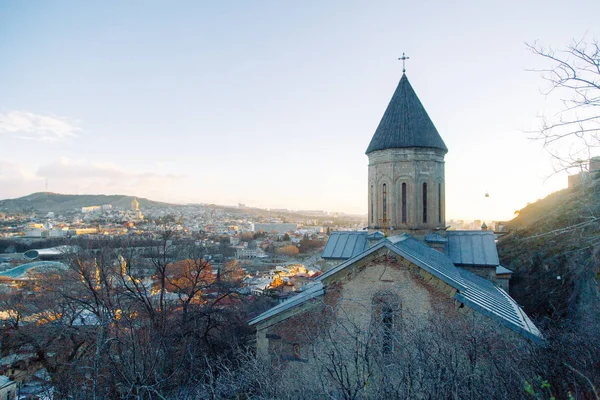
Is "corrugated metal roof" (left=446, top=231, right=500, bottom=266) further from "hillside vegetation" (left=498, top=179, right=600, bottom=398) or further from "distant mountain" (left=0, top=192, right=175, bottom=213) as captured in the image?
"distant mountain" (left=0, top=192, right=175, bottom=213)

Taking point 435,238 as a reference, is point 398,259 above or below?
below

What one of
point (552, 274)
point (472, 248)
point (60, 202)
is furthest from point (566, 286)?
point (60, 202)

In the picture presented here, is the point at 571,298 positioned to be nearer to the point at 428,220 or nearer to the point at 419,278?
the point at 428,220

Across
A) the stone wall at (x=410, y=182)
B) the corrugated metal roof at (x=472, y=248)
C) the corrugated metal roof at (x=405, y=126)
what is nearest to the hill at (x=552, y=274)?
the corrugated metal roof at (x=472, y=248)

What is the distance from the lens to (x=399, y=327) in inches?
255

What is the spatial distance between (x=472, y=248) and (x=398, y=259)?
630 cm

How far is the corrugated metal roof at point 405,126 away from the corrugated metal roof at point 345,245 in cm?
296

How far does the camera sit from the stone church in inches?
267

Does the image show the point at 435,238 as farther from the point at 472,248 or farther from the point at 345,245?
the point at 345,245

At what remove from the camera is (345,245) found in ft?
40.4

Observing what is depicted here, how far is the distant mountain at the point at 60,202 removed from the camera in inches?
4875

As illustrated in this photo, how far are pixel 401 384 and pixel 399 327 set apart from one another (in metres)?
2.33

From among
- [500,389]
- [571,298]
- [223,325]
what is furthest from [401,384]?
[571,298]

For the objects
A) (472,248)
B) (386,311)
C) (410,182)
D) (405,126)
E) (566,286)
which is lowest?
(566,286)
